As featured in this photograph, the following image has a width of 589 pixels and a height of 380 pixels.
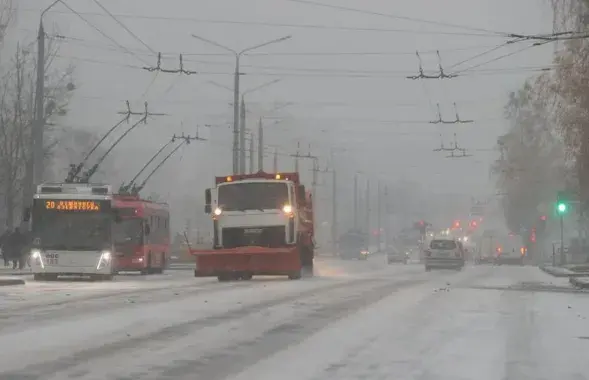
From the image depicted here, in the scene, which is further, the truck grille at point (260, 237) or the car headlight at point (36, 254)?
the car headlight at point (36, 254)

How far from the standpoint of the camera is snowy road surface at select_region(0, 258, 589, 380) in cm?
1098

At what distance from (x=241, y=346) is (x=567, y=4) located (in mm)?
18756

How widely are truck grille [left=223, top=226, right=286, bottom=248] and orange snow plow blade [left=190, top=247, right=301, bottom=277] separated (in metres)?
0.66

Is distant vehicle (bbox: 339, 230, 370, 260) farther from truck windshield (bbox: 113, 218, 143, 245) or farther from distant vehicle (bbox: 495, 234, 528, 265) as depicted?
truck windshield (bbox: 113, 218, 143, 245)

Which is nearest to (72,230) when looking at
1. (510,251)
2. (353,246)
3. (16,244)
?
(16,244)

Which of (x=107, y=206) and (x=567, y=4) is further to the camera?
(x=107, y=206)

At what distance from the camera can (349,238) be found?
105 meters

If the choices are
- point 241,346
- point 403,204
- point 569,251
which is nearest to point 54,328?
point 241,346

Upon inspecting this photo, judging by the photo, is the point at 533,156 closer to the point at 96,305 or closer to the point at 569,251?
the point at 569,251

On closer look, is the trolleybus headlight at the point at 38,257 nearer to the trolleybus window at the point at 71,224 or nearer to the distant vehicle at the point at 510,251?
the trolleybus window at the point at 71,224

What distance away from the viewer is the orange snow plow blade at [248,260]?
104 ft

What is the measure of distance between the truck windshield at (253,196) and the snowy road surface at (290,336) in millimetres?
9234

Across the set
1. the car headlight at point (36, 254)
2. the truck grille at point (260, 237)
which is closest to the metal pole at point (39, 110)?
the car headlight at point (36, 254)

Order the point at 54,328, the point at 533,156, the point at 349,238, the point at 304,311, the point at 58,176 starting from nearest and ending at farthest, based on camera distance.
Result: 1. the point at 54,328
2. the point at 304,311
3. the point at 533,156
4. the point at 58,176
5. the point at 349,238
